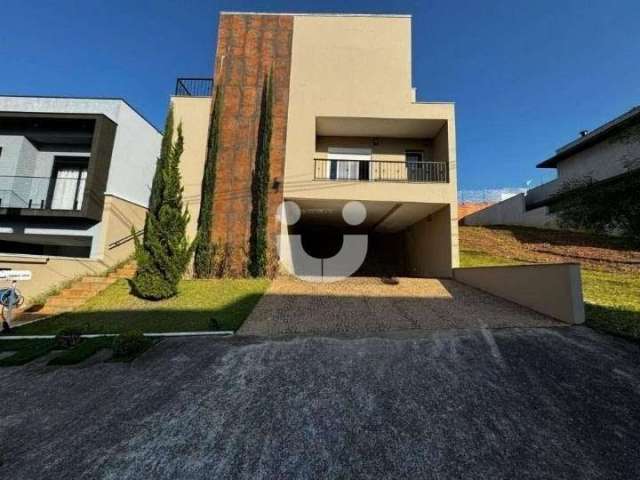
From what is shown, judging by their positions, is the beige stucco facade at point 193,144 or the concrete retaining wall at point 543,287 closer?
the concrete retaining wall at point 543,287

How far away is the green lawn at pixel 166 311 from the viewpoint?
21.5 feet

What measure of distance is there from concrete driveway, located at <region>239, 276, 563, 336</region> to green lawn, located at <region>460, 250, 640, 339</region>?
0.91 m

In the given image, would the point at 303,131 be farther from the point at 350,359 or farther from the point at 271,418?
the point at 271,418

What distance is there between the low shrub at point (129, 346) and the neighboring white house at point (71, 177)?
6.64 m

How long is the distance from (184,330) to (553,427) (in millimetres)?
6326

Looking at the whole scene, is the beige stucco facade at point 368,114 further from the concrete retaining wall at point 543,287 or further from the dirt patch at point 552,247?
the dirt patch at point 552,247

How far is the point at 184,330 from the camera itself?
625 centimetres

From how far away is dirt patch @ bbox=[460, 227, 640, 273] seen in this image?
9.88 meters

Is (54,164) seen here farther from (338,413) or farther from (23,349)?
(338,413)

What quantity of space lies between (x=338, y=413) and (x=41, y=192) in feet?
48.2

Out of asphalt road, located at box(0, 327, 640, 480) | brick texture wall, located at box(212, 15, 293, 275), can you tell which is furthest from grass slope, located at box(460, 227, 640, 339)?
brick texture wall, located at box(212, 15, 293, 275)

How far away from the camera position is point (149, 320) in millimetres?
6992

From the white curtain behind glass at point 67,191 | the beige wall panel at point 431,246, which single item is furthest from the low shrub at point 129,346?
the white curtain behind glass at point 67,191

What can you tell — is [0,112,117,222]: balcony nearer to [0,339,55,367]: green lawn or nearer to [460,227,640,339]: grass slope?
[0,339,55,367]: green lawn
